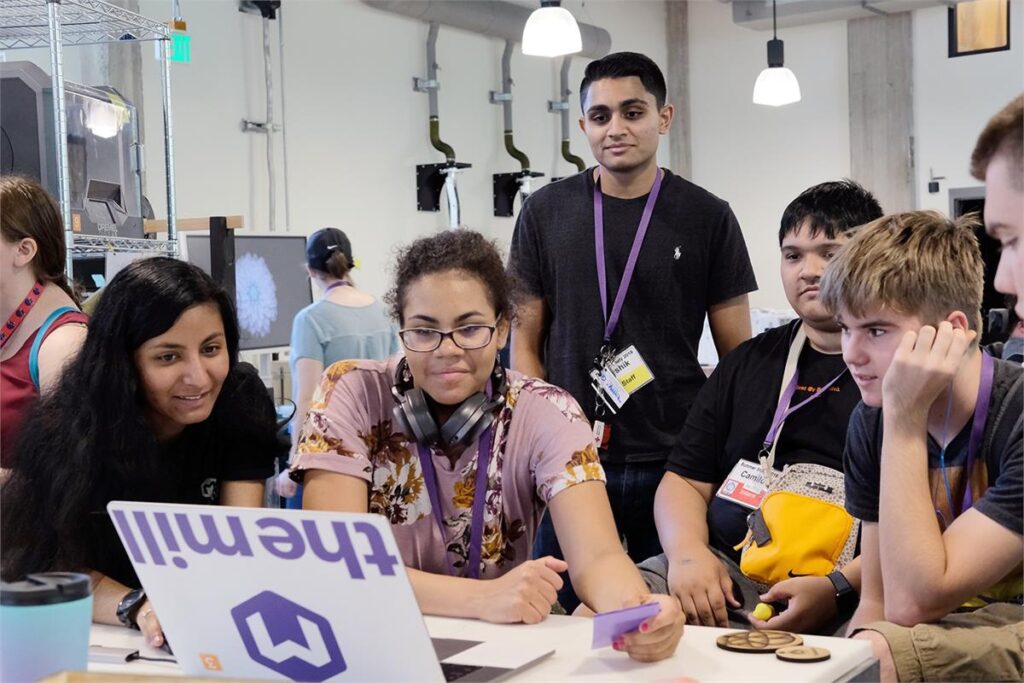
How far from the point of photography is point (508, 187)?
25.4 ft

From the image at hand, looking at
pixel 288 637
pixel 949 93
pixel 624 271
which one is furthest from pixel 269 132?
pixel 288 637

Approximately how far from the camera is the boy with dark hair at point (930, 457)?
5.24 feet

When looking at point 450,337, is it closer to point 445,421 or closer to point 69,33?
point 445,421

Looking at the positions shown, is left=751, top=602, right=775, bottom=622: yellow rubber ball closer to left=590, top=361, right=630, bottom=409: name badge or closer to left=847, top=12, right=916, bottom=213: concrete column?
left=590, top=361, right=630, bottom=409: name badge

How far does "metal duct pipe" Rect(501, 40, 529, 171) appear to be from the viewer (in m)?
7.70

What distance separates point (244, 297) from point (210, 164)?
1.20 meters

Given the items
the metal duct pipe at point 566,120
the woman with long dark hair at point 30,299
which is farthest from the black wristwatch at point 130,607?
the metal duct pipe at point 566,120

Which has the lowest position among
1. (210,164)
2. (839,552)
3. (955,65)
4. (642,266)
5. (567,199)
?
(839,552)

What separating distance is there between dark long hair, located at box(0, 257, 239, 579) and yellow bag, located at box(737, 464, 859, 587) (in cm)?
100

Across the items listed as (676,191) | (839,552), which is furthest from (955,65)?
(839,552)

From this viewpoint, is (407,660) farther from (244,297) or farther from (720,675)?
(244,297)

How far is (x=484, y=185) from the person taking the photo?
764 centimetres

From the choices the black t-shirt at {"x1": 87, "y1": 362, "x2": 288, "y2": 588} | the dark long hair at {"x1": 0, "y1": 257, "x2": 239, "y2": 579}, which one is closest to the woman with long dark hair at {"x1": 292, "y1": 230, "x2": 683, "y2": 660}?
the black t-shirt at {"x1": 87, "y1": 362, "x2": 288, "y2": 588}

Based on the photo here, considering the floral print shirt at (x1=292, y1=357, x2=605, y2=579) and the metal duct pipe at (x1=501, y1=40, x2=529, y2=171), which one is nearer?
the floral print shirt at (x1=292, y1=357, x2=605, y2=579)
